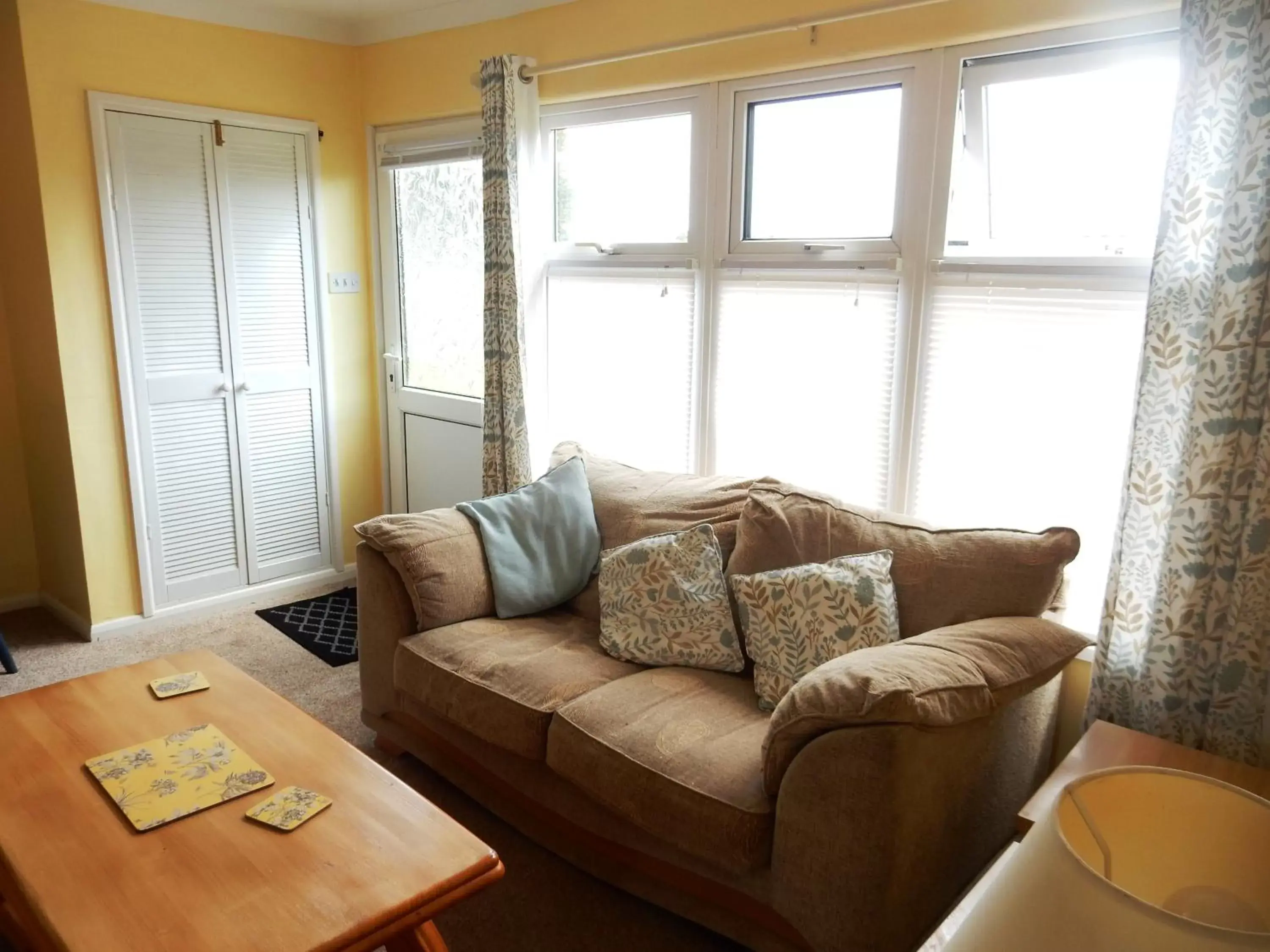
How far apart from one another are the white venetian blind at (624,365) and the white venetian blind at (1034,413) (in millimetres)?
905

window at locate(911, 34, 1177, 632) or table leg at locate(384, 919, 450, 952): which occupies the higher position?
window at locate(911, 34, 1177, 632)

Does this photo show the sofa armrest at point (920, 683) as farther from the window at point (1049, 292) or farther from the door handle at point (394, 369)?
the door handle at point (394, 369)

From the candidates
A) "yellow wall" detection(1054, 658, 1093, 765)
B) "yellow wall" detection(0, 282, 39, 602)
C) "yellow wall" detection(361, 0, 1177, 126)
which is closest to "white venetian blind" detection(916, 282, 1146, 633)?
"yellow wall" detection(1054, 658, 1093, 765)

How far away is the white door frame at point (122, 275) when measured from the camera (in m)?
3.36

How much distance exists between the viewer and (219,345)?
3758mm

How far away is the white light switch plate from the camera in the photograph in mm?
4117

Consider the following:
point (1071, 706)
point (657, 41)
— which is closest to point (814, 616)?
point (1071, 706)

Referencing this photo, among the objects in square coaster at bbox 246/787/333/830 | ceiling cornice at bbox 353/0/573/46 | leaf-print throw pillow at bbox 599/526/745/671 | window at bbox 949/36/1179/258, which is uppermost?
ceiling cornice at bbox 353/0/573/46

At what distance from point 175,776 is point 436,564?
36.9 inches

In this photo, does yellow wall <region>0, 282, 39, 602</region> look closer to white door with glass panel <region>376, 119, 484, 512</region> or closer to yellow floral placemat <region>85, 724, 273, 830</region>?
white door with glass panel <region>376, 119, 484, 512</region>

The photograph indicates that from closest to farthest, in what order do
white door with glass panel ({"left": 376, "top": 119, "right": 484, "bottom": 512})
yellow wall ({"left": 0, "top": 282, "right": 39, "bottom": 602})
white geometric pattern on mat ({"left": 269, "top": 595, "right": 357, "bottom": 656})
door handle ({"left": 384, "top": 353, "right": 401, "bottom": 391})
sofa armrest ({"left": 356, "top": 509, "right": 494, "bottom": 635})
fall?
sofa armrest ({"left": 356, "top": 509, "right": 494, "bottom": 635}) → white geometric pattern on mat ({"left": 269, "top": 595, "right": 357, "bottom": 656}) → yellow wall ({"left": 0, "top": 282, "right": 39, "bottom": 602}) → white door with glass panel ({"left": 376, "top": 119, "right": 484, "bottom": 512}) → door handle ({"left": 384, "top": 353, "right": 401, "bottom": 391})

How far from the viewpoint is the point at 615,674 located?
2355mm

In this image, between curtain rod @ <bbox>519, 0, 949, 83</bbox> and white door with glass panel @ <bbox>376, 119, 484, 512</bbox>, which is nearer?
curtain rod @ <bbox>519, 0, 949, 83</bbox>

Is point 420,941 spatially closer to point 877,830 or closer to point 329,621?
point 877,830
